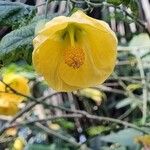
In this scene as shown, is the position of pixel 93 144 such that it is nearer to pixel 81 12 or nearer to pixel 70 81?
pixel 70 81

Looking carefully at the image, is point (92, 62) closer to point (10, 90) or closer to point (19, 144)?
point (10, 90)

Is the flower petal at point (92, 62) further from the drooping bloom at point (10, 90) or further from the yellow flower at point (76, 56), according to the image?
the drooping bloom at point (10, 90)

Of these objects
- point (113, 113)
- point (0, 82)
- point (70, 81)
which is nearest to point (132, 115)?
point (113, 113)

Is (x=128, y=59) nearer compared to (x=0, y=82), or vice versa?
(x=0, y=82)

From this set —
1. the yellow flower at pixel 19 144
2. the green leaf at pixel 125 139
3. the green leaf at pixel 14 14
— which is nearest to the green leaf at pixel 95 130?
the yellow flower at pixel 19 144

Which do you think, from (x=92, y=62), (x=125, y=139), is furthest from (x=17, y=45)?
(x=125, y=139)

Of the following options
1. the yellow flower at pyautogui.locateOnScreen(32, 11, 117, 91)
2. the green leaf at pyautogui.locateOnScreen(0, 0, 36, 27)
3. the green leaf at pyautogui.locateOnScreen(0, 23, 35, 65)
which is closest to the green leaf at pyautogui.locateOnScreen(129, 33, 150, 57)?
the yellow flower at pyautogui.locateOnScreen(32, 11, 117, 91)
